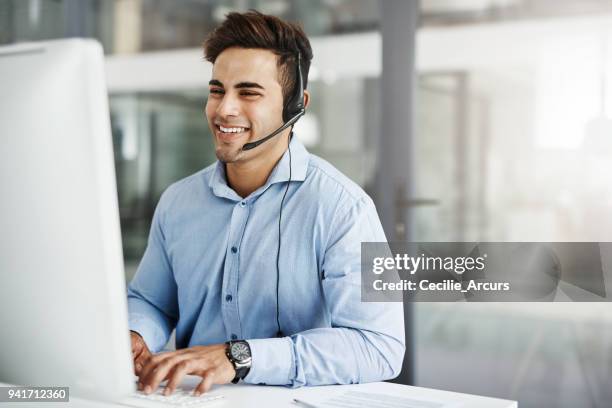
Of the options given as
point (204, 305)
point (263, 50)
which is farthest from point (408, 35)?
point (204, 305)

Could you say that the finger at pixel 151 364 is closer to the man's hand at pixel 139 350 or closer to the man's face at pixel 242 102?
the man's hand at pixel 139 350


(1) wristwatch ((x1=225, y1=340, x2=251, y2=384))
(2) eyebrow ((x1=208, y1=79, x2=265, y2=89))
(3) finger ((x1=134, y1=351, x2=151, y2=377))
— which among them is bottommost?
(3) finger ((x1=134, y1=351, x2=151, y2=377))

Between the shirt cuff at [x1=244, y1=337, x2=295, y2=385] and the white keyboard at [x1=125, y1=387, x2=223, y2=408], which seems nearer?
the white keyboard at [x1=125, y1=387, x2=223, y2=408]

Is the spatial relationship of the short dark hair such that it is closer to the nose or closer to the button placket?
the nose

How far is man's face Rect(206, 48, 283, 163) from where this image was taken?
1826 millimetres

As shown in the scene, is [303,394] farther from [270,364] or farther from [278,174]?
[278,174]

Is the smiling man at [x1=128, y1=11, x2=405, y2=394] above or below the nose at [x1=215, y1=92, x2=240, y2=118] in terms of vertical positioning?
below

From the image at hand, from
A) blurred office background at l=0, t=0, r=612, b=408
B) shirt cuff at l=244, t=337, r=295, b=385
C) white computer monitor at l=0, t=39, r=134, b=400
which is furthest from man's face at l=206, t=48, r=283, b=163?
blurred office background at l=0, t=0, r=612, b=408

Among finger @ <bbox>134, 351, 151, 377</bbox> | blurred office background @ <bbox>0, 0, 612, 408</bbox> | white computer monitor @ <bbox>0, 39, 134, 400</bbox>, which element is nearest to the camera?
white computer monitor @ <bbox>0, 39, 134, 400</bbox>

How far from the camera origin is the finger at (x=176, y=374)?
3.97 ft

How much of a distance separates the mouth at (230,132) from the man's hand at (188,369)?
0.65 meters

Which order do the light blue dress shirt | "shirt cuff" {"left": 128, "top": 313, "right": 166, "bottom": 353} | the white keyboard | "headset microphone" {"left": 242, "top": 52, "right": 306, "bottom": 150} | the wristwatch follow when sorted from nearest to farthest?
→ 1. the white keyboard
2. the wristwatch
3. the light blue dress shirt
4. "shirt cuff" {"left": 128, "top": 313, "right": 166, "bottom": 353}
5. "headset microphone" {"left": 242, "top": 52, "right": 306, "bottom": 150}

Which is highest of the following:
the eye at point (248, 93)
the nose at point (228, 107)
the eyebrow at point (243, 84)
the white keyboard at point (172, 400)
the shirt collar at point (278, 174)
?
the eyebrow at point (243, 84)

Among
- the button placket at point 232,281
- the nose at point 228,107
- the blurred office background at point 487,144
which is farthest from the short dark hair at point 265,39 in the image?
the blurred office background at point 487,144
